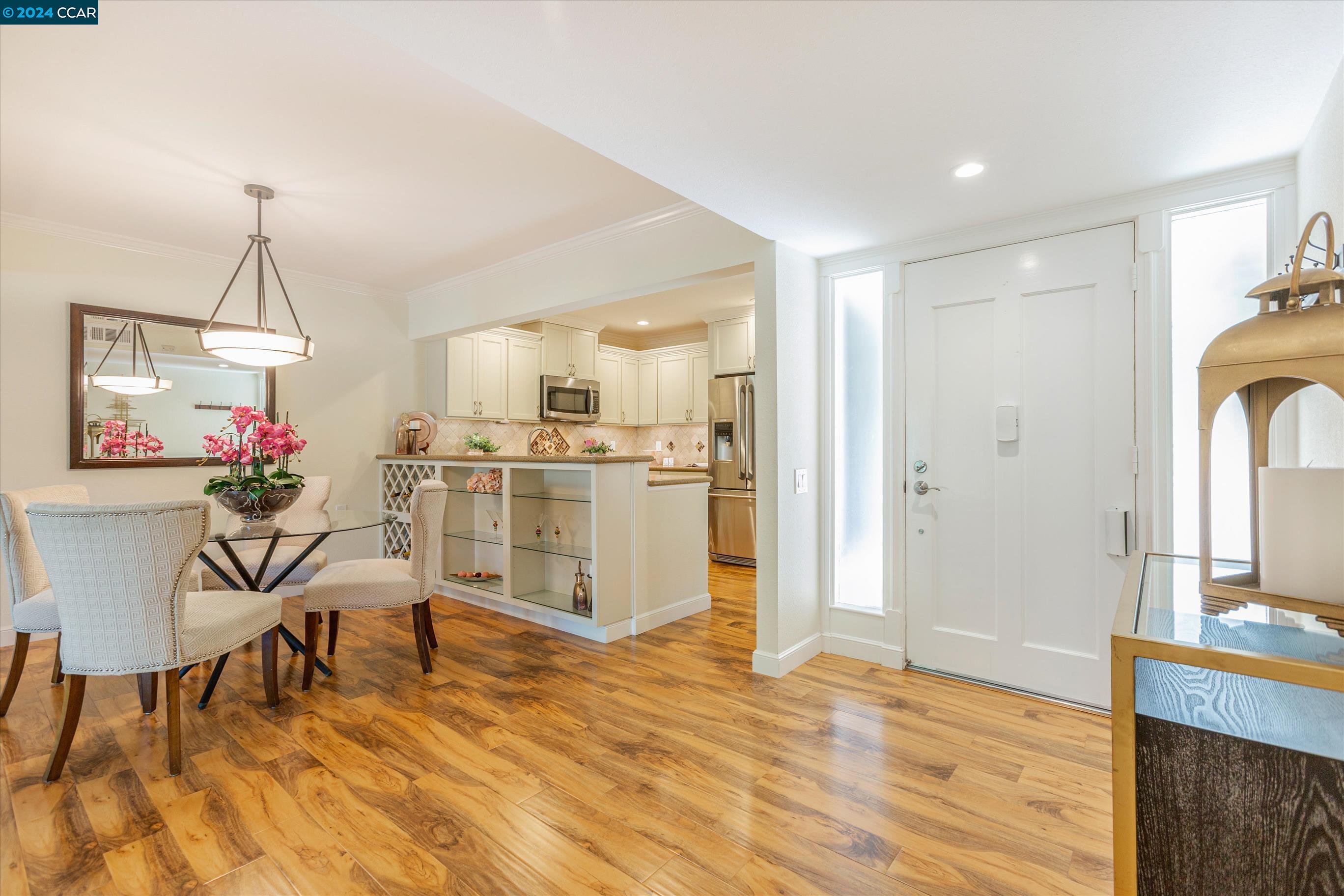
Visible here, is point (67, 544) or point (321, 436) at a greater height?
point (321, 436)

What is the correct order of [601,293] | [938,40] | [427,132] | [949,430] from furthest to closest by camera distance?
1. [601,293]
2. [949,430]
3. [427,132]
4. [938,40]

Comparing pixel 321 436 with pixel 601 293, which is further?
pixel 321 436

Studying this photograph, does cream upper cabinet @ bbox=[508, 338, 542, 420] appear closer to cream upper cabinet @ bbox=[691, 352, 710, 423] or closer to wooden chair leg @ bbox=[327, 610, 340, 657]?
cream upper cabinet @ bbox=[691, 352, 710, 423]

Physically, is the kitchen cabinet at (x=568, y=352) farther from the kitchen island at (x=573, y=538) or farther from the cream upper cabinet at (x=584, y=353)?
the kitchen island at (x=573, y=538)

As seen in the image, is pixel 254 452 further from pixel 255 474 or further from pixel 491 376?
pixel 491 376

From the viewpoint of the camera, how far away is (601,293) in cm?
366

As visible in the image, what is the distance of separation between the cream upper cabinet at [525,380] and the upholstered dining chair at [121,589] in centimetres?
361

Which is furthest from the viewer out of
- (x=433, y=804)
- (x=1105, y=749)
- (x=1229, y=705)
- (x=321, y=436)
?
(x=321, y=436)

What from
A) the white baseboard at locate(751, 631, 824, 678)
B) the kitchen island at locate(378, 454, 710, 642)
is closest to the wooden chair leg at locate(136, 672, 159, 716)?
the kitchen island at locate(378, 454, 710, 642)

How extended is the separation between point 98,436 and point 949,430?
16.5 feet

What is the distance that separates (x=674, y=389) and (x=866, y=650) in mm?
4134

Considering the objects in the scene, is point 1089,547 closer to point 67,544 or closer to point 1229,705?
point 1229,705

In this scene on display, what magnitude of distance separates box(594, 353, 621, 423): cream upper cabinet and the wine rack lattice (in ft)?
7.46

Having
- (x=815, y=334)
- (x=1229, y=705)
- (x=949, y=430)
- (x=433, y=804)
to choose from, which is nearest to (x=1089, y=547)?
(x=949, y=430)
